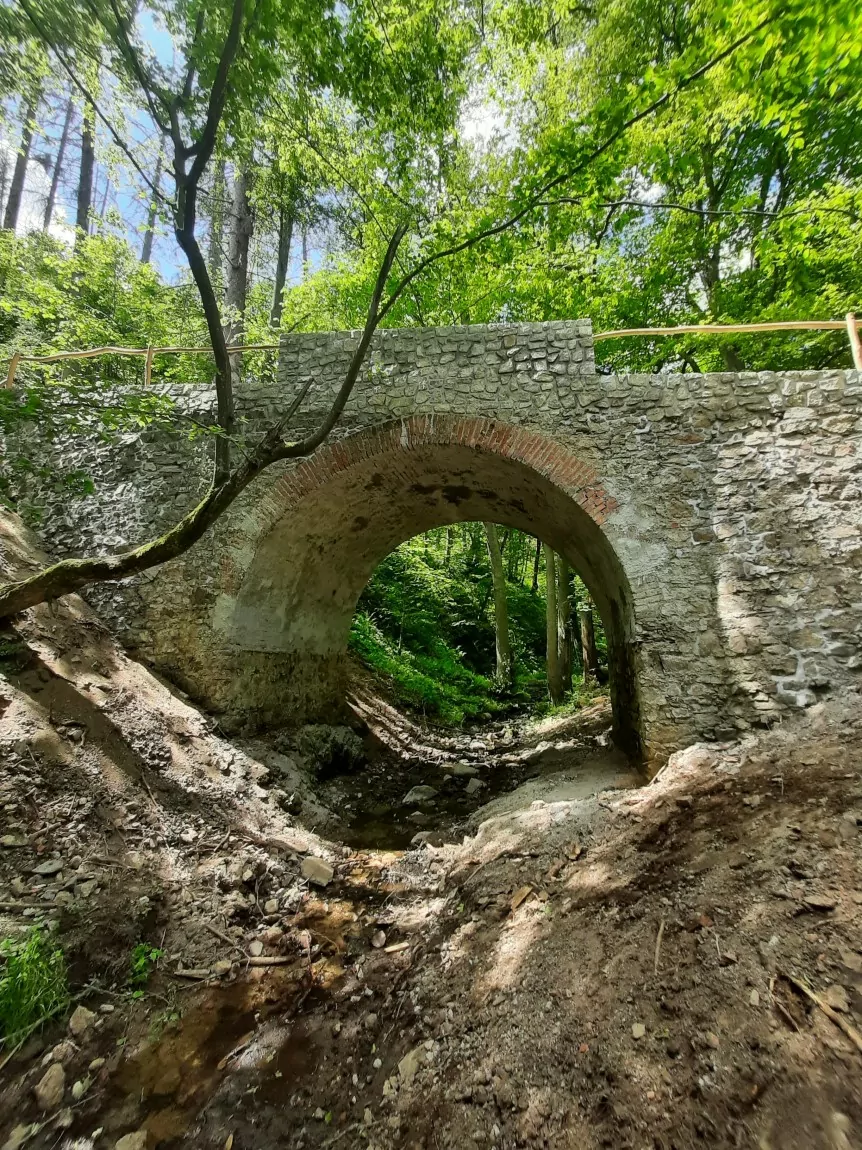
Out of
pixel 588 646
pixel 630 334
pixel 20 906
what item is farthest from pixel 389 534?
pixel 588 646

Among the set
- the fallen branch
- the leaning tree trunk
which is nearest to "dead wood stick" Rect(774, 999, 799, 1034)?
the fallen branch

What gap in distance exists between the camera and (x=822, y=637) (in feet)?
16.2

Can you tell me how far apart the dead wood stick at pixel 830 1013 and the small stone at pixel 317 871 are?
10.8 feet

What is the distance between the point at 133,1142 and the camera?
227 centimetres

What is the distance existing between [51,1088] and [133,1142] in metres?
0.50

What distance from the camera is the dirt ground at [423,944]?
2117mm

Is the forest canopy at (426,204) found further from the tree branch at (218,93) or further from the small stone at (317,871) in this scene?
the small stone at (317,871)

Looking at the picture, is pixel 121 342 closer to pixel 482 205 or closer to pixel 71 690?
pixel 482 205

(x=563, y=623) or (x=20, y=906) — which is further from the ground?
(x=563, y=623)

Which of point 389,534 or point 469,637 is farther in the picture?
point 469,637

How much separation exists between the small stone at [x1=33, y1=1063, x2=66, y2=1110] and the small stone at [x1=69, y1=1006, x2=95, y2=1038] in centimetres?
19

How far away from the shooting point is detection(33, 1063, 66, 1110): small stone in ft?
7.85

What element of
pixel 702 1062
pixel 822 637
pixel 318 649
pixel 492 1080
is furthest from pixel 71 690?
pixel 822 637

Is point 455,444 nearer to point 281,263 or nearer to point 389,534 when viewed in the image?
point 389,534
